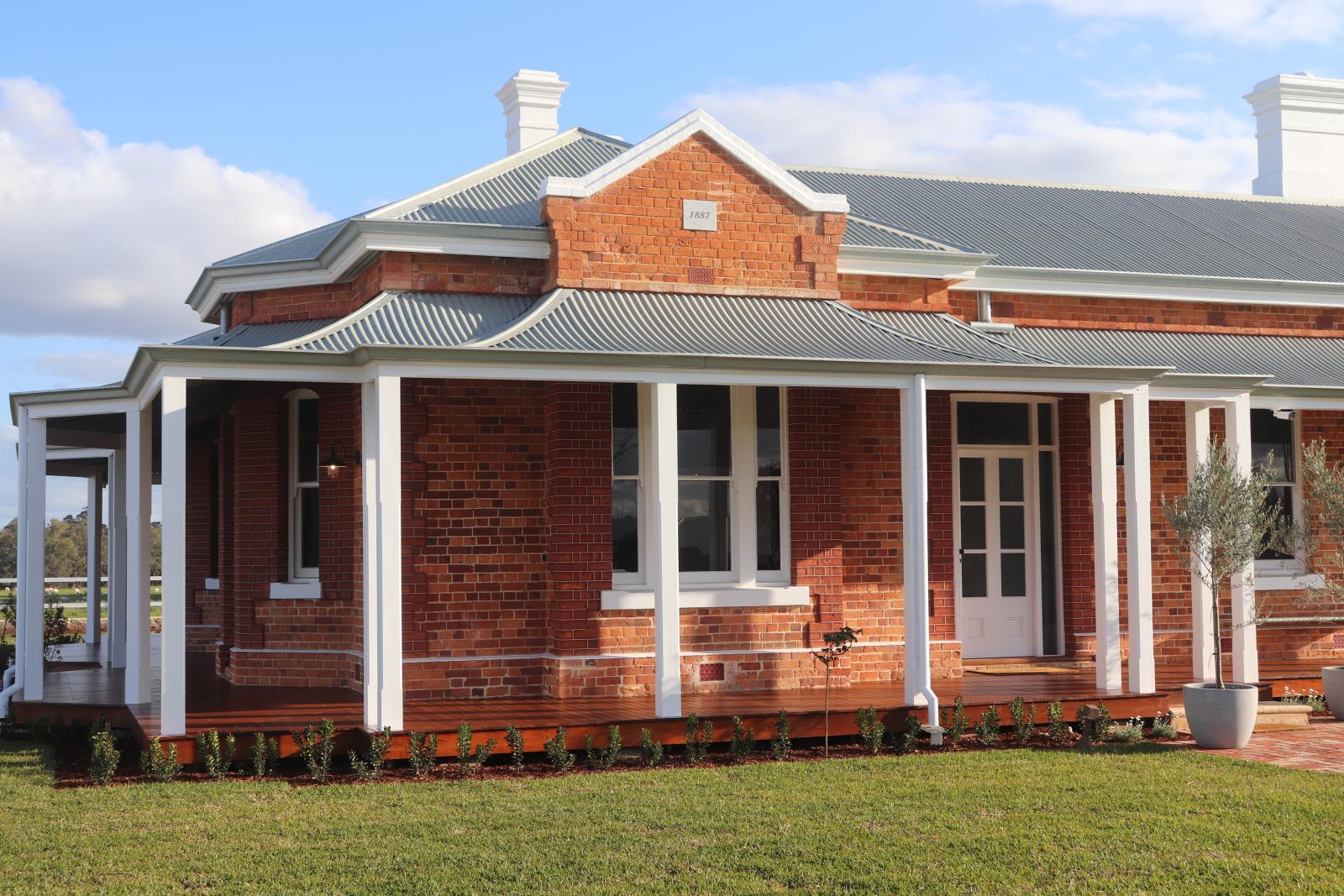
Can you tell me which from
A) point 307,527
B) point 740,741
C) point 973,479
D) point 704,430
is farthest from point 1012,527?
point 307,527

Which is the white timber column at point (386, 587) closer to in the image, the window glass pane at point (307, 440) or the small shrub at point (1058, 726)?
the window glass pane at point (307, 440)

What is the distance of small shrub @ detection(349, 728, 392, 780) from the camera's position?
9.99 m

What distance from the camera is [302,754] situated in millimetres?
10250

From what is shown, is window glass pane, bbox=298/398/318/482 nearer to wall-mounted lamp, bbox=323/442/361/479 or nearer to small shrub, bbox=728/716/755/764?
wall-mounted lamp, bbox=323/442/361/479

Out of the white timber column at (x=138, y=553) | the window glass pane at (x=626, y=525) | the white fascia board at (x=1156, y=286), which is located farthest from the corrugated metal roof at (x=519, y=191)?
the white fascia board at (x=1156, y=286)

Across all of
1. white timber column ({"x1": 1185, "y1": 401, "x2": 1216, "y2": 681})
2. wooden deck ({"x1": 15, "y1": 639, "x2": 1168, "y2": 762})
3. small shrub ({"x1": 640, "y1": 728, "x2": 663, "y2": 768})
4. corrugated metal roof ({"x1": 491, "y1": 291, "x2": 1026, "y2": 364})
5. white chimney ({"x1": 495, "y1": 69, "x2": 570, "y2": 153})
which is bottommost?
small shrub ({"x1": 640, "y1": 728, "x2": 663, "y2": 768})

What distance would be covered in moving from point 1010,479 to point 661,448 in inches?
207

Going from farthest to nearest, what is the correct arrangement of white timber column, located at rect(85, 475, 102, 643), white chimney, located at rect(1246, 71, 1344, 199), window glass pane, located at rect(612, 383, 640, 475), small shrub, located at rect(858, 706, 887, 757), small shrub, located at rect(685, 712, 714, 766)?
white chimney, located at rect(1246, 71, 1344, 199) < white timber column, located at rect(85, 475, 102, 643) < window glass pane, located at rect(612, 383, 640, 475) < small shrub, located at rect(858, 706, 887, 757) < small shrub, located at rect(685, 712, 714, 766)

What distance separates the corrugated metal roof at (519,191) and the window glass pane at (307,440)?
92.2 inches

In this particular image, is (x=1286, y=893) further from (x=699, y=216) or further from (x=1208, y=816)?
(x=699, y=216)

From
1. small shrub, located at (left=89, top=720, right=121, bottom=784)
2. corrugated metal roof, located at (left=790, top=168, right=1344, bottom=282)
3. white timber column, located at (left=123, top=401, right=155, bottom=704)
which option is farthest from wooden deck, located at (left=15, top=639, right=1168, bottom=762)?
corrugated metal roof, located at (left=790, top=168, right=1344, bottom=282)

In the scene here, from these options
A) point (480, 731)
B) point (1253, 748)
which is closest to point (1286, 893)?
point (1253, 748)

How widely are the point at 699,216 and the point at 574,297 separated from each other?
55.9 inches

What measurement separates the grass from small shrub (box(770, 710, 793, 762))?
45 cm
